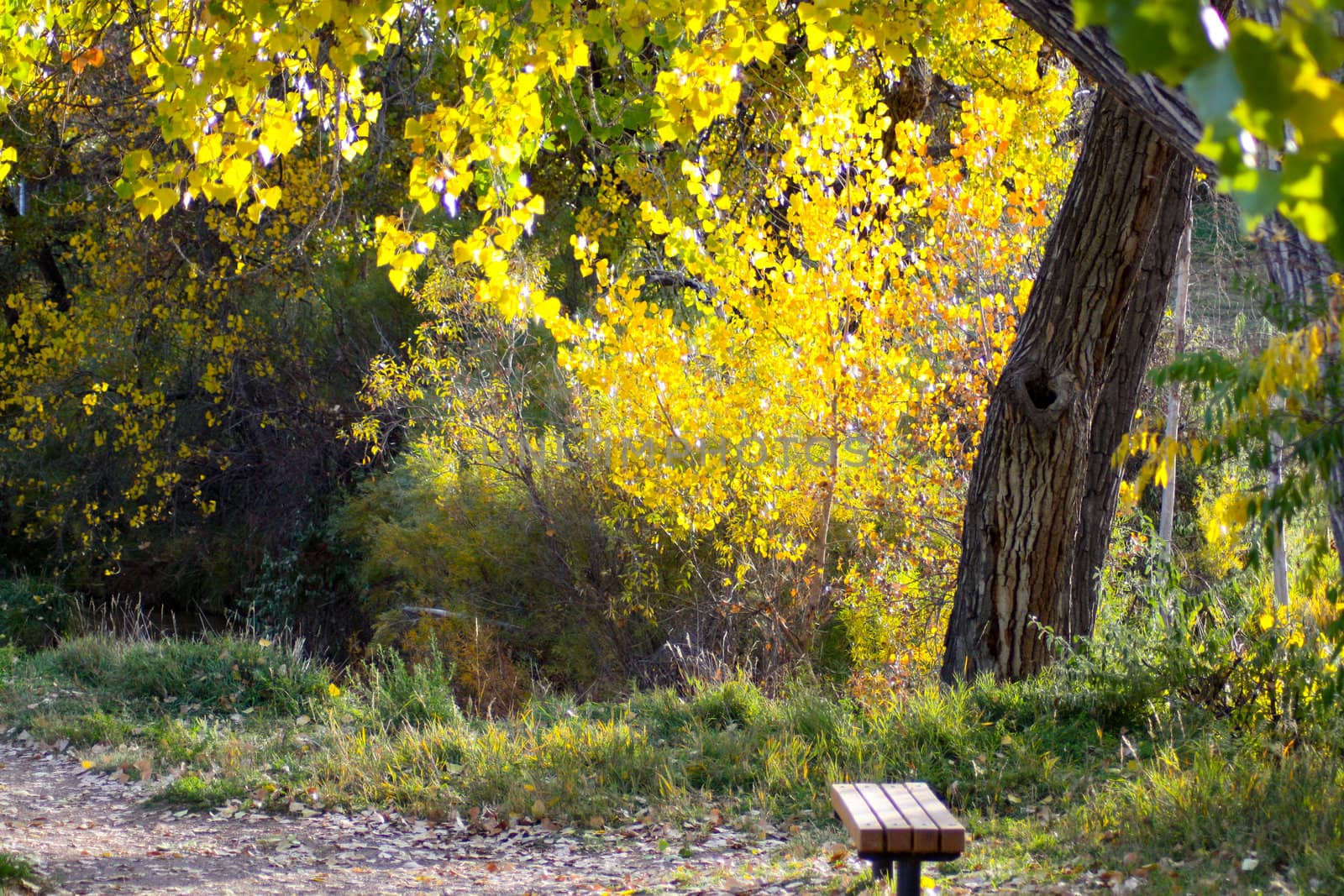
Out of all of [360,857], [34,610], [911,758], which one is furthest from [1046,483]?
[34,610]

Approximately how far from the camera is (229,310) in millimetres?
14070

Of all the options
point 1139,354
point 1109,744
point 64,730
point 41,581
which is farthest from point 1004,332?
point 41,581

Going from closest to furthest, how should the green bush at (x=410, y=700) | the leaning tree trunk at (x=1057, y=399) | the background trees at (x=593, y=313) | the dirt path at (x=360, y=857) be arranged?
the background trees at (x=593, y=313) → the dirt path at (x=360, y=857) → the leaning tree trunk at (x=1057, y=399) → the green bush at (x=410, y=700)

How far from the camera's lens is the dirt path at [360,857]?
4309mm

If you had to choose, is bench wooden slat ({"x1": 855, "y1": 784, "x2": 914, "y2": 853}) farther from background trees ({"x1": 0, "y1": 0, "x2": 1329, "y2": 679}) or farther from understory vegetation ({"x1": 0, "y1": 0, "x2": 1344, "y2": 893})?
background trees ({"x1": 0, "y1": 0, "x2": 1329, "y2": 679})

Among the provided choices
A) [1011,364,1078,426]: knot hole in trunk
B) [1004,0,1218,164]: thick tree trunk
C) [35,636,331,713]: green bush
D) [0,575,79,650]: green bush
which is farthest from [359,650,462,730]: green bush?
[0,575,79,650]: green bush

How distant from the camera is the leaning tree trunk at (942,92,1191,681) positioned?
5555 mm

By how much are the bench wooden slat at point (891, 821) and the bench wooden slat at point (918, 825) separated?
12 millimetres

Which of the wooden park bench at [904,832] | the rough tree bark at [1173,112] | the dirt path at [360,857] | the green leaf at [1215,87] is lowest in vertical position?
the dirt path at [360,857]

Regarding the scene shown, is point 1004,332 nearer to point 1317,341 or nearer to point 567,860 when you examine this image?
point 567,860

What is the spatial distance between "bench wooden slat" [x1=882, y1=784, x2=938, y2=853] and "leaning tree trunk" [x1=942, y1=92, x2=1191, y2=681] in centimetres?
220

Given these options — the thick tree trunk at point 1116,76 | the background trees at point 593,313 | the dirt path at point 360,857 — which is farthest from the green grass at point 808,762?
the thick tree trunk at point 1116,76

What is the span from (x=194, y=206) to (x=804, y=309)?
30.5ft

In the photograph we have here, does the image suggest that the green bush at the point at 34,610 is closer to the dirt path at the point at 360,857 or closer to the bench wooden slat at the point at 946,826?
the dirt path at the point at 360,857
